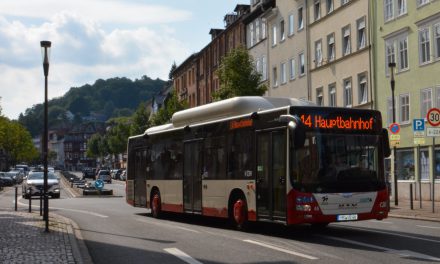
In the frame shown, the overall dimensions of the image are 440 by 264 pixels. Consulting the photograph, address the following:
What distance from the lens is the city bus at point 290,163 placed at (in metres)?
15.3

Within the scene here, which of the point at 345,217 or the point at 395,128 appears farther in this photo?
the point at 395,128

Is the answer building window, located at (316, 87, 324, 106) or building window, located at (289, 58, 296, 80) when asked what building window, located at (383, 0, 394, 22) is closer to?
building window, located at (316, 87, 324, 106)

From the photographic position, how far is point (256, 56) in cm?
6138

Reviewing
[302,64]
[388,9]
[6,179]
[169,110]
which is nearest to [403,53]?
[388,9]

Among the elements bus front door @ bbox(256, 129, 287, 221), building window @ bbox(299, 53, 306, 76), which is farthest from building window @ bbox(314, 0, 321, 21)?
bus front door @ bbox(256, 129, 287, 221)

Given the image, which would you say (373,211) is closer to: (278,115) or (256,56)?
(278,115)

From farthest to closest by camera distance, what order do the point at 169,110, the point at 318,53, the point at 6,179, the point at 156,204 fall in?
the point at 169,110, the point at 6,179, the point at 318,53, the point at 156,204

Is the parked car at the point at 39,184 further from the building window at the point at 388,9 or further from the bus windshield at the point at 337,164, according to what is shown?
the bus windshield at the point at 337,164

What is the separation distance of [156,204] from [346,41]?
23934 millimetres

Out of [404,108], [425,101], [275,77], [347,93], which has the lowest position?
[404,108]

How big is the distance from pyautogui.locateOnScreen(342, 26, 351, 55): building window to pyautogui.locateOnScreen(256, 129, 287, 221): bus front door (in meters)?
28.2

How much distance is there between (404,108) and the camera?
123 feet

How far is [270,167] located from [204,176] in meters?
3.89

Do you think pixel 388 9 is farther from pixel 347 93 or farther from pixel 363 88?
pixel 347 93
